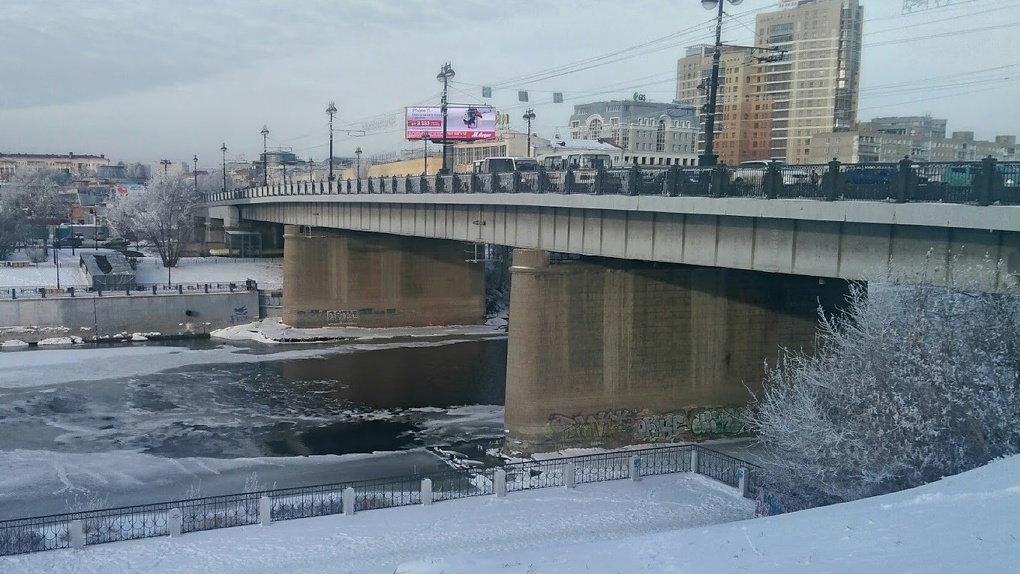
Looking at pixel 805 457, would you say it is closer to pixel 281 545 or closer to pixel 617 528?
pixel 617 528

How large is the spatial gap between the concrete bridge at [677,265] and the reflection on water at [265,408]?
4.33 m

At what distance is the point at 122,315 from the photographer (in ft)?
143

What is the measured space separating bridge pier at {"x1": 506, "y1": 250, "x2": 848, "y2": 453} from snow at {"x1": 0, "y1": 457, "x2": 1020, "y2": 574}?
505 cm

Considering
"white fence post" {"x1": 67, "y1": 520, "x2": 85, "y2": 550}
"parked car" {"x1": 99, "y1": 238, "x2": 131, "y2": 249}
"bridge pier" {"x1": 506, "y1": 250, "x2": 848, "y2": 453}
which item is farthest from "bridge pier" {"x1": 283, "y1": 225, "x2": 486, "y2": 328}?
"white fence post" {"x1": 67, "y1": 520, "x2": 85, "y2": 550}

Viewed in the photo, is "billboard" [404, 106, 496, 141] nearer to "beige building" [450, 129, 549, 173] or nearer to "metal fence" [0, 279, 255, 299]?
"beige building" [450, 129, 549, 173]

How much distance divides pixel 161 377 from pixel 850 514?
30138 millimetres

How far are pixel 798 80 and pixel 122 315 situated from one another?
67239 millimetres

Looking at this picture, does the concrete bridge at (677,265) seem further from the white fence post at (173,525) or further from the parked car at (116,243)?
the parked car at (116,243)

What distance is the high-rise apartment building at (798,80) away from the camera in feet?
251

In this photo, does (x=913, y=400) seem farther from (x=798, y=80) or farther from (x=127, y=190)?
(x=127, y=190)

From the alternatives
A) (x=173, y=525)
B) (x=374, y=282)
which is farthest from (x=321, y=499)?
(x=374, y=282)

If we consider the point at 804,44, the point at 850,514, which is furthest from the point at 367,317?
the point at 804,44

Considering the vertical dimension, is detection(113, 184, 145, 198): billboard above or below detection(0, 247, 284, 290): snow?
above

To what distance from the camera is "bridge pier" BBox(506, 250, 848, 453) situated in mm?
23719
